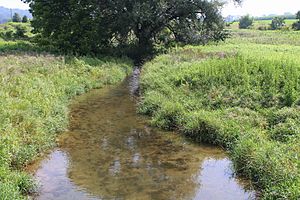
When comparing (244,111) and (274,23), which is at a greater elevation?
(274,23)

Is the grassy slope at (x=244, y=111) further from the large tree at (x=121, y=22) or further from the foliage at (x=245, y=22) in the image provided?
the foliage at (x=245, y=22)

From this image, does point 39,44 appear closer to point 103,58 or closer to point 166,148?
point 103,58

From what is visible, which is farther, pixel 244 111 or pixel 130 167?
pixel 244 111

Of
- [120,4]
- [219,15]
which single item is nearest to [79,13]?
[120,4]

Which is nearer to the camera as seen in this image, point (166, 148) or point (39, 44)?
point (166, 148)

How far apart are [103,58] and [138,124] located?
15700mm

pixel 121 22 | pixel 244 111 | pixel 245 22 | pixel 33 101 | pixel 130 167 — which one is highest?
pixel 245 22

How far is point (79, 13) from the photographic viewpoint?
30266mm

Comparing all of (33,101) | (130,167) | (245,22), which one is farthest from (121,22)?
(245,22)

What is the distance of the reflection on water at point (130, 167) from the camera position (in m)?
8.85

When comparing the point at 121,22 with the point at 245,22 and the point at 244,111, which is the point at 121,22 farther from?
the point at 245,22

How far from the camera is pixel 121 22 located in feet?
105

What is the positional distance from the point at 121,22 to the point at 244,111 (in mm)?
20794

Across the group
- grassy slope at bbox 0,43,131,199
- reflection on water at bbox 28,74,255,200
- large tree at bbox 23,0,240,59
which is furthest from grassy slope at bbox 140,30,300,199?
large tree at bbox 23,0,240,59
